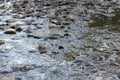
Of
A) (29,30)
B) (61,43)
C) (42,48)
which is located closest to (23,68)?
(42,48)

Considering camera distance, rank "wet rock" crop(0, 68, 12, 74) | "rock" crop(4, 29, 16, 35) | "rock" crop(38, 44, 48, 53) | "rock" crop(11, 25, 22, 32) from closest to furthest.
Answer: "wet rock" crop(0, 68, 12, 74) < "rock" crop(38, 44, 48, 53) < "rock" crop(4, 29, 16, 35) < "rock" crop(11, 25, 22, 32)

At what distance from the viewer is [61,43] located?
334 inches

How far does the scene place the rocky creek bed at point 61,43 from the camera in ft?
21.3

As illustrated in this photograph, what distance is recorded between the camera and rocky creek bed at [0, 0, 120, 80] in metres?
6.48

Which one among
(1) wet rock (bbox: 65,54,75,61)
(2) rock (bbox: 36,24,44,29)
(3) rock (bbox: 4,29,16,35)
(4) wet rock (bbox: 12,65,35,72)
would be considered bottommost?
(1) wet rock (bbox: 65,54,75,61)

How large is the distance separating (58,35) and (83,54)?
1906 millimetres

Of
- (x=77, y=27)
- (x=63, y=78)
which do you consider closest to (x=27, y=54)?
(x=63, y=78)

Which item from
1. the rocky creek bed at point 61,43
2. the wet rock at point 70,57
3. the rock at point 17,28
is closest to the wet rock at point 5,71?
the rocky creek bed at point 61,43

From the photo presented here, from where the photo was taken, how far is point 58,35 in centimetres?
933

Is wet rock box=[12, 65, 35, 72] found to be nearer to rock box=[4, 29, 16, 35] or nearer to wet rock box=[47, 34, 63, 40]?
wet rock box=[47, 34, 63, 40]

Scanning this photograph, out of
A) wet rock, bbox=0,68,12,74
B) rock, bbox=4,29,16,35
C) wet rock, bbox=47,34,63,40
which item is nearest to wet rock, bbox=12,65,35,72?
wet rock, bbox=0,68,12,74

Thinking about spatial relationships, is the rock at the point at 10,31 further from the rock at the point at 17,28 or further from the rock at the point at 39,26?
the rock at the point at 39,26

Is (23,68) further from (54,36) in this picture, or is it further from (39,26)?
(39,26)

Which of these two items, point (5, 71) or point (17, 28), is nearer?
point (5, 71)
